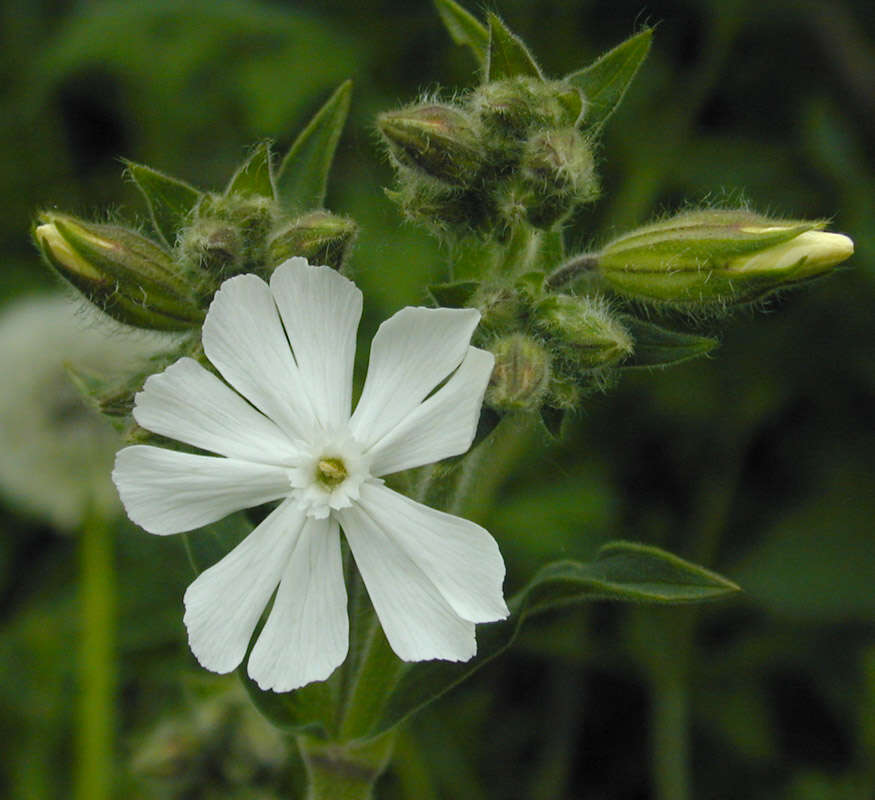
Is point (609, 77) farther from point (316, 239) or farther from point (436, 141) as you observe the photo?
point (316, 239)

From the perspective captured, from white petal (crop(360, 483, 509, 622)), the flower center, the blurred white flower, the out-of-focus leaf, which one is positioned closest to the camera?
white petal (crop(360, 483, 509, 622))

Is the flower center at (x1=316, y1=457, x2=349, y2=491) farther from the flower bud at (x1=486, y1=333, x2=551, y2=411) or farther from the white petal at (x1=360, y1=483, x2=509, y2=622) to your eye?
the flower bud at (x1=486, y1=333, x2=551, y2=411)

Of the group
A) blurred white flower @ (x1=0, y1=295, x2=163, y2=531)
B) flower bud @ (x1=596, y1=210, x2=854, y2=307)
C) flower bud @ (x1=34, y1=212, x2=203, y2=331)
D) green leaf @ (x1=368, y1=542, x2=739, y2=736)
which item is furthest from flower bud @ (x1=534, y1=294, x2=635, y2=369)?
blurred white flower @ (x1=0, y1=295, x2=163, y2=531)

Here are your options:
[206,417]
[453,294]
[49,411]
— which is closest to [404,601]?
[206,417]

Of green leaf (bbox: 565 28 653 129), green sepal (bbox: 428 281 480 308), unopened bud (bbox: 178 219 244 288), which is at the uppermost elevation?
green leaf (bbox: 565 28 653 129)

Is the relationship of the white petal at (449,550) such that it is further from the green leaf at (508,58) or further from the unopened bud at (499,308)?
the green leaf at (508,58)

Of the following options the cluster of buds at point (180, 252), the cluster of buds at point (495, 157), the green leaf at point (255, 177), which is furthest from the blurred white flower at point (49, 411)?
the cluster of buds at point (495, 157)

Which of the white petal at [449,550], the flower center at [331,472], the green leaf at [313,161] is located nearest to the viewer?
the white petal at [449,550]

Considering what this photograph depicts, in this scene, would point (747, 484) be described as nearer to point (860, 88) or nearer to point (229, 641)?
point (860, 88)
